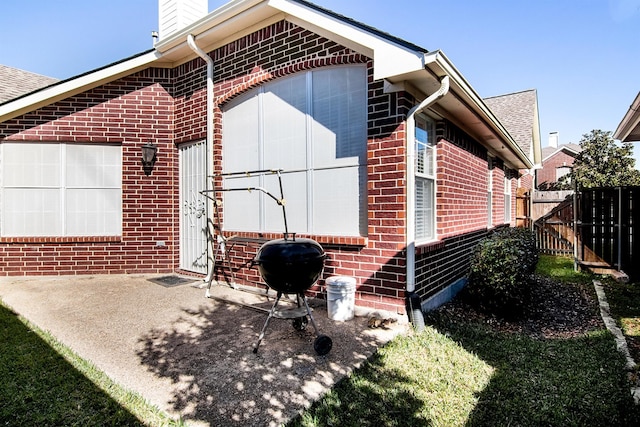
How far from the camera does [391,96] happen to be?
432 cm

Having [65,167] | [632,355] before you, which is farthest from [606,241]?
[65,167]

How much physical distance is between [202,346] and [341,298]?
5.50 feet

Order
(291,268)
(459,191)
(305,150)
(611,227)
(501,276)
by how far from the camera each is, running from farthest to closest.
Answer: (611,227) < (459,191) < (305,150) < (501,276) < (291,268)

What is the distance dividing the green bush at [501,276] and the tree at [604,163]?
1973cm

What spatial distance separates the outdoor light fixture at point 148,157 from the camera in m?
6.77

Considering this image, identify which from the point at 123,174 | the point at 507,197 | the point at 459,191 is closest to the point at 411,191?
the point at 459,191

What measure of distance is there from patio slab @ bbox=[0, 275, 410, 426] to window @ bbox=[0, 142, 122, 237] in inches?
61.3

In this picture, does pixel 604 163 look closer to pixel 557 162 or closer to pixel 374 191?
pixel 557 162

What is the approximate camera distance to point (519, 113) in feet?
46.4

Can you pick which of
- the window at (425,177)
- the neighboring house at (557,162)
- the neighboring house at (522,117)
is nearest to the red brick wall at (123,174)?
the window at (425,177)

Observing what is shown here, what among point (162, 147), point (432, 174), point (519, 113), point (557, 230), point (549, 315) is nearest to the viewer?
point (549, 315)

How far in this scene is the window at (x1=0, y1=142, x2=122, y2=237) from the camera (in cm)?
667

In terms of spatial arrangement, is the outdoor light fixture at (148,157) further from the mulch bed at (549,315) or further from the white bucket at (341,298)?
the mulch bed at (549,315)

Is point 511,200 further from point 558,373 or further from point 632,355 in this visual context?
point 558,373
